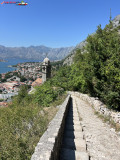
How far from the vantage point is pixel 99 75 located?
845 centimetres

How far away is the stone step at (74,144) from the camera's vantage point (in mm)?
3183

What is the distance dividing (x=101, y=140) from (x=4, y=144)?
122 inches

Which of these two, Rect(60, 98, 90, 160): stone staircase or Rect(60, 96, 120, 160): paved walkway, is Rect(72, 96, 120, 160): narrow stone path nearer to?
Rect(60, 96, 120, 160): paved walkway

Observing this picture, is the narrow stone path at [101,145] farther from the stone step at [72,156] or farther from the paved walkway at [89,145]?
the stone step at [72,156]

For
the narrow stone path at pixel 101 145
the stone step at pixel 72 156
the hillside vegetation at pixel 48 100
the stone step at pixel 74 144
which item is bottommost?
the narrow stone path at pixel 101 145

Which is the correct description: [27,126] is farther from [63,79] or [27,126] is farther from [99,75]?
[63,79]

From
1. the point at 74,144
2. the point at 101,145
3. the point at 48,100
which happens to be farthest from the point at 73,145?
the point at 48,100

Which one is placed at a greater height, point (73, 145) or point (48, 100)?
point (48, 100)

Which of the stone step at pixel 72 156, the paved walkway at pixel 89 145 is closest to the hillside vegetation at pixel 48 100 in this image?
the stone step at pixel 72 156

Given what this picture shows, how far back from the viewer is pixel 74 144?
10.9ft

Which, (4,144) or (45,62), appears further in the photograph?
→ (45,62)

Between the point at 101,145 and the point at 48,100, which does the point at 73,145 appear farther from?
the point at 48,100

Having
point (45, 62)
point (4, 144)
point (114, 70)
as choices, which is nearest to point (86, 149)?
point (4, 144)

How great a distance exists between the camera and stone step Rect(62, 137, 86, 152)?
125 inches
